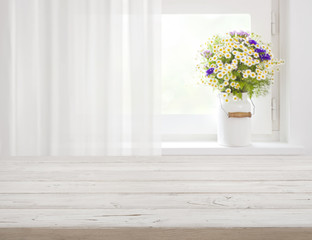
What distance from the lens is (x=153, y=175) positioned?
42.9 inches

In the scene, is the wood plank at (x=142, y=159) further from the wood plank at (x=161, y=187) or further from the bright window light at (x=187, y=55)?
the bright window light at (x=187, y=55)

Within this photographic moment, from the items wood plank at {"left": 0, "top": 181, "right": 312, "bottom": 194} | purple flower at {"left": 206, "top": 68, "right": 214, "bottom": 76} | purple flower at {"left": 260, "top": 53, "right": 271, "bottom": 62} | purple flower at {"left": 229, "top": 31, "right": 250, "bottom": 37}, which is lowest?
wood plank at {"left": 0, "top": 181, "right": 312, "bottom": 194}

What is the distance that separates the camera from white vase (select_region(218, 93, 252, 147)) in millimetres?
2268

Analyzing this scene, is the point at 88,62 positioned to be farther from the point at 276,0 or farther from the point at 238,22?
the point at 276,0

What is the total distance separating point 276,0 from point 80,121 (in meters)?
1.38

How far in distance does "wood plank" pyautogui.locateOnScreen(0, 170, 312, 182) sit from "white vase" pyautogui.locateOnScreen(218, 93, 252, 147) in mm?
1165

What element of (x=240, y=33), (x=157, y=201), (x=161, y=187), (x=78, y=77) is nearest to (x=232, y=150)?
(x=240, y=33)

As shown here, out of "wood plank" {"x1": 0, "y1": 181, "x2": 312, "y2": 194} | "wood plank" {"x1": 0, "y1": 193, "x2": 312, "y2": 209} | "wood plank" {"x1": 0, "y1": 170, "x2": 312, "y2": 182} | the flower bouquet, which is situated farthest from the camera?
the flower bouquet

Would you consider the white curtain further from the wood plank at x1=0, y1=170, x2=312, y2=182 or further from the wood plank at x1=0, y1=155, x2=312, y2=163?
the wood plank at x1=0, y1=170, x2=312, y2=182

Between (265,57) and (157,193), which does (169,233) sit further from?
(265,57)

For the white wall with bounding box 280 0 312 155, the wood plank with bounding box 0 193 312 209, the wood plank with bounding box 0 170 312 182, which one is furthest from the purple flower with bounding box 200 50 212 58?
the wood plank with bounding box 0 193 312 209

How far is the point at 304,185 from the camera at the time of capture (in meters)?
0.96

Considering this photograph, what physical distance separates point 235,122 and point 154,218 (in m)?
1.65

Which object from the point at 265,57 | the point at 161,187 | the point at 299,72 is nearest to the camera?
the point at 161,187
